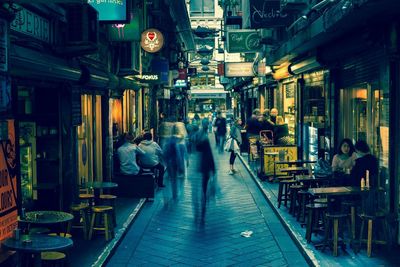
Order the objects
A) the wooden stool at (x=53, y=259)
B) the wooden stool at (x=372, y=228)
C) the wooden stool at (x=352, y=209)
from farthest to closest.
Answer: the wooden stool at (x=352, y=209), the wooden stool at (x=372, y=228), the wooden stool at (x=53, y=259)

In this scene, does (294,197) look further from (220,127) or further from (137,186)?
(220,127)

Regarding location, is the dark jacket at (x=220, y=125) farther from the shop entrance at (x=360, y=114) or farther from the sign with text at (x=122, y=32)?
Answer: the shop entrance at (x=360, y=114)

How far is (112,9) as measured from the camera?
11.7 meters

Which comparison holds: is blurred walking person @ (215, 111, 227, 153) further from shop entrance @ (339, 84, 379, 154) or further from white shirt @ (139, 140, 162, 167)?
A: shop entrance @ (339, 84, 379, 154)

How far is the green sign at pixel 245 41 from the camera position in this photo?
75.0 feet

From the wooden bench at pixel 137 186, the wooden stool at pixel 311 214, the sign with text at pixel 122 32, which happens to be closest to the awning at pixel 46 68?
the sign with text at pixel 122 32

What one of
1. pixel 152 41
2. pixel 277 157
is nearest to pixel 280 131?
pixel 277 157

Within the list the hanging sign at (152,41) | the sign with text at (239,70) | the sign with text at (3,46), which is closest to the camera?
the sign with text at (3,46)

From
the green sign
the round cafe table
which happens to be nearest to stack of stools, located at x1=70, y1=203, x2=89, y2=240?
the round cafe table

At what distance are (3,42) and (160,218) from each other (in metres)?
7.46

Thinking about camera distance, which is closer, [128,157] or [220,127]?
[128,157]

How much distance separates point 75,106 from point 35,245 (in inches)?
210

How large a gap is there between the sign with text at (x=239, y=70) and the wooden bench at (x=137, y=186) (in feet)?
40.2

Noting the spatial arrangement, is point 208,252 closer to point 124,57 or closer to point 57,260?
point 57,260
